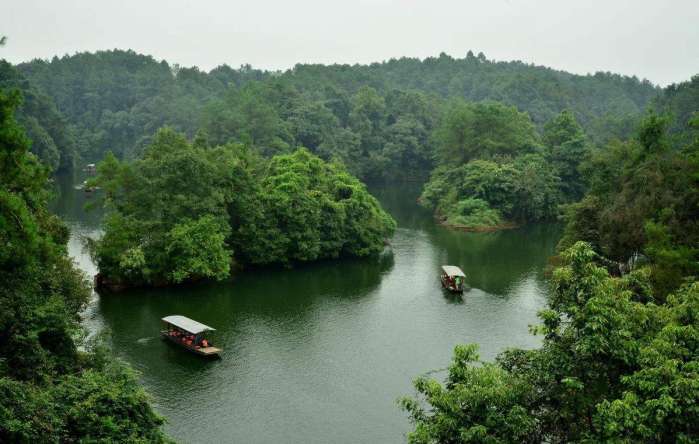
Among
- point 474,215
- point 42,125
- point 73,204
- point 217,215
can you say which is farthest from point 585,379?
point 42,125

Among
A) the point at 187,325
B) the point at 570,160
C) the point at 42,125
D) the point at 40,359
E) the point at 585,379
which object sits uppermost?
the point at 42,125

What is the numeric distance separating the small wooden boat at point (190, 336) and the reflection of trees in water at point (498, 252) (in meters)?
18.6

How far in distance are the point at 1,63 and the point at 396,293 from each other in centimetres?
6794

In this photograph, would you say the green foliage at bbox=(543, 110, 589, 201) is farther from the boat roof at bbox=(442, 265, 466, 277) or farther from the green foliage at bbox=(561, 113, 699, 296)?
the boat roof at bbox=(442, 265, 466, 277)

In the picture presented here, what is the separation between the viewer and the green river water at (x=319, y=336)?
81.5ft

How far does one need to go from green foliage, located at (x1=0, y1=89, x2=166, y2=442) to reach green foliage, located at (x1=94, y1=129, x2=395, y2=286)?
544 inches

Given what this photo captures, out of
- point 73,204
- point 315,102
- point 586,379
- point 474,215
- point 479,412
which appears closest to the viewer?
point 586,379

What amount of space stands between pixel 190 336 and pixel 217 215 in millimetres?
12528

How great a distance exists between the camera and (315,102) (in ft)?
310

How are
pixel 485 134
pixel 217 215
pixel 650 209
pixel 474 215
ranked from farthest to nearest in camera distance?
pixel 485 134
pixel 474 215
pixel 217 215
pixel 650 209

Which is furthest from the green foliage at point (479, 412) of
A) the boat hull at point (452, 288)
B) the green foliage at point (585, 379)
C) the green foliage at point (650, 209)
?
the boat hull at point (452, 288)

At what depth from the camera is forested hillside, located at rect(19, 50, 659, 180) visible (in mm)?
87688

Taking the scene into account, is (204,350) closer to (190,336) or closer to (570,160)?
(190,336)

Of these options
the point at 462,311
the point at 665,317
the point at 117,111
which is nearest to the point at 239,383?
the point at 462,311
